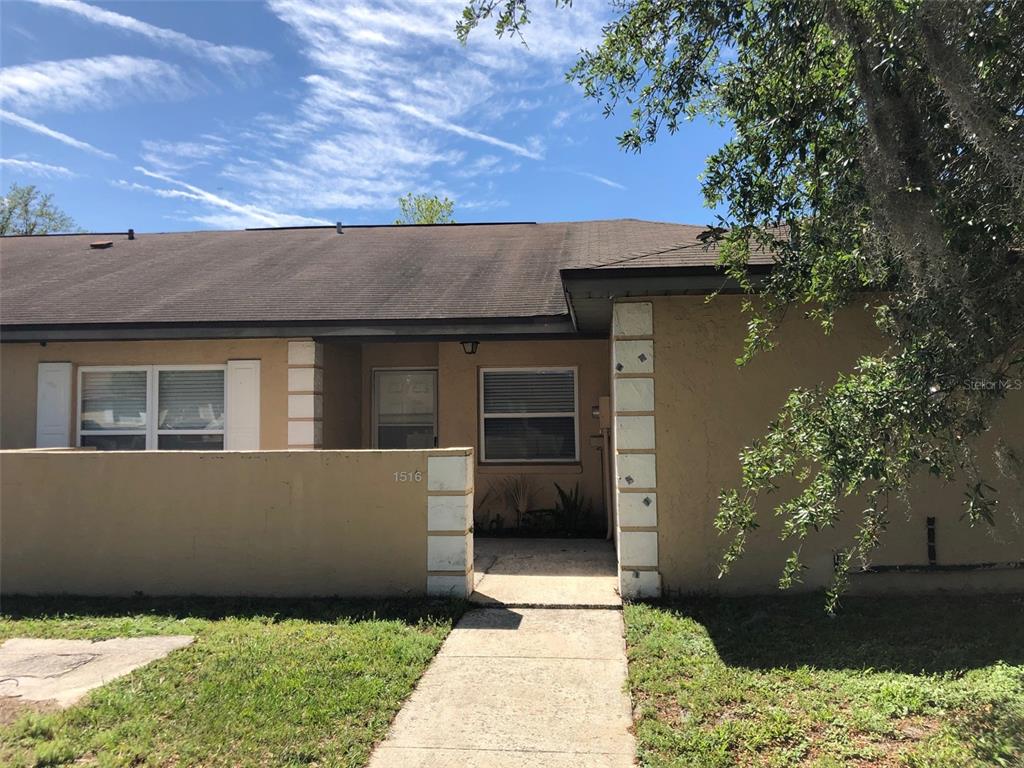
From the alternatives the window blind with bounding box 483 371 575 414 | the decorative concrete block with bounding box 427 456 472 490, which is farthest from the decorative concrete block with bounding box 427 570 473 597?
the window blind with bounding box 483 371 575 414

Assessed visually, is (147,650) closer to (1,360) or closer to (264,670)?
(264,670)

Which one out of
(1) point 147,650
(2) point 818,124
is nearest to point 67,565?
(1) point 147,650

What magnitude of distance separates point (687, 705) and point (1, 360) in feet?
32.0

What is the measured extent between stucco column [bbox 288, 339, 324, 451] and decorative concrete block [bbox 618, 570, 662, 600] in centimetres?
451

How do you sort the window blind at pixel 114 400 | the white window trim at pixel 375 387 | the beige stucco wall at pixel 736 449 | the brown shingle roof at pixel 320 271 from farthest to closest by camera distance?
the white window trim at pixel 375 387 < the window blind at pixel 114 400 < the brown shingle roof at pixel 320 271 < the beige stucco wall at pixel 736 449

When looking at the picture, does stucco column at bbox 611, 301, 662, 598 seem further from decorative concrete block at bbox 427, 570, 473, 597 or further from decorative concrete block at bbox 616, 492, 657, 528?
decorative concrete block at bbox 427, 570, 473, 597

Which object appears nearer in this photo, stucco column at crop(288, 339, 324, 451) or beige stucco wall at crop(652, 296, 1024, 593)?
beige stucco wall at crop(652, 296, 1024, 593)

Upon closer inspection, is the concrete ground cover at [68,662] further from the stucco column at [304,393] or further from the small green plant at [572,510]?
the small green plant at [572,510]

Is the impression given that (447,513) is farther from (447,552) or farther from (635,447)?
(635,447)

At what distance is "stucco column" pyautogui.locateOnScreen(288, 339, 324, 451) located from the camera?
8.62m

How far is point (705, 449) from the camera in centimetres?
627

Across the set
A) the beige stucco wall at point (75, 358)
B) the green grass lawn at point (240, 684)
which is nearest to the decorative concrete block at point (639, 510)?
the green grass lawn at point (240, 684)

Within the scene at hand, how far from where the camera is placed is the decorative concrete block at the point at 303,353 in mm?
8633

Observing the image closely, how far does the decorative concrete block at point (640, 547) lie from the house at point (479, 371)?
1 cm
